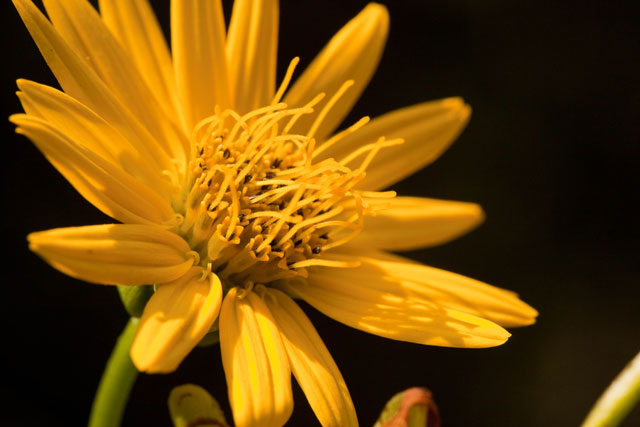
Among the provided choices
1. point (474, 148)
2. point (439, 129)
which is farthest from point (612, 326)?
point (439, 129)

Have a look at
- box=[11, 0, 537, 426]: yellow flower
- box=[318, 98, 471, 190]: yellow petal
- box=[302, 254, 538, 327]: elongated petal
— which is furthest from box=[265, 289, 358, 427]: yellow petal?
box=[318, 98, 471, 190]: yellow petal

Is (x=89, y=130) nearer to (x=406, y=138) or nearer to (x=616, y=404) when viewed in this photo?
(x=406, y=138)

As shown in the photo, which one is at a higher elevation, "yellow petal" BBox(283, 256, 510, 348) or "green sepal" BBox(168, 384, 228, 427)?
"yellow petal" BBox(283, 256, 510, 348)

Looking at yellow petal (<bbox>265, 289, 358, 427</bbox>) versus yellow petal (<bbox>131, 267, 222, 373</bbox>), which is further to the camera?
yellow petal (<bbox>265, 289, 358, 427</bbox>)

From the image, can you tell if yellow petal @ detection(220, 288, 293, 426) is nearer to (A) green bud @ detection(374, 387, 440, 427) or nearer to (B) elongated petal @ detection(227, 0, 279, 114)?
(A) green bud @ detection(374, 387, 440, 427)

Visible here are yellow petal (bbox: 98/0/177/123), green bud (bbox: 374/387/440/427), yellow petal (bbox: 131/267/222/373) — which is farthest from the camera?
yellow petal (bbox: 98/0/177/123)

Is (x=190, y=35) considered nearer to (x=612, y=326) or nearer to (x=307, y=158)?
(x=307, y=158)

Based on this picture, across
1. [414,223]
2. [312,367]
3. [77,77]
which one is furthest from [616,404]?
[77,77]
